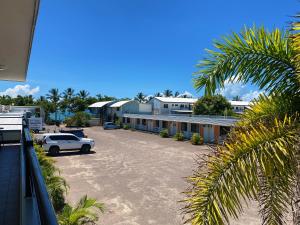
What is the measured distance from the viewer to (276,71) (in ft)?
12.6

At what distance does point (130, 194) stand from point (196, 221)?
34.9 feet

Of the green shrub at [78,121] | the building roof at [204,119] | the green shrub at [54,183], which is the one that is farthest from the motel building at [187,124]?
the green shrub at [54,183]

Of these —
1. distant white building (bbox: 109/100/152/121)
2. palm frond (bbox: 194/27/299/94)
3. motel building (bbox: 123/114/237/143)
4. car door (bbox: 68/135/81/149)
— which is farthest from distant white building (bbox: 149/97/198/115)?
palm frond (bbox: 194/27/299/94)

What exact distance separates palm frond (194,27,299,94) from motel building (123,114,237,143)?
773 inches

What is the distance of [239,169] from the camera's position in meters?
2.97

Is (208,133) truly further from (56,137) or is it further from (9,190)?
(9,190)

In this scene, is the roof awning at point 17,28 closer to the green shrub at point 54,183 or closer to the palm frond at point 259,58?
the palm frond at point 259,58

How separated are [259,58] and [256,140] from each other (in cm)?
144

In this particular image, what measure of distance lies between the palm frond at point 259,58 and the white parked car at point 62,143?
2123 cm

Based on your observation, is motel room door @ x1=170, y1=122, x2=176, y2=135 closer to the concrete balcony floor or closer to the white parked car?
the white parked car

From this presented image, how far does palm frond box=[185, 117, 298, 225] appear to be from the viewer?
2961mm

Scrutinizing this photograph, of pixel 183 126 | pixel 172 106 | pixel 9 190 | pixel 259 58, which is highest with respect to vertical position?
pixel 172 106

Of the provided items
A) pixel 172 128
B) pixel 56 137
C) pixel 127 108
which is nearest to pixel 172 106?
pixel 127 108

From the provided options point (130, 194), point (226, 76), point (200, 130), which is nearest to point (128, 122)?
point (200, 130)
